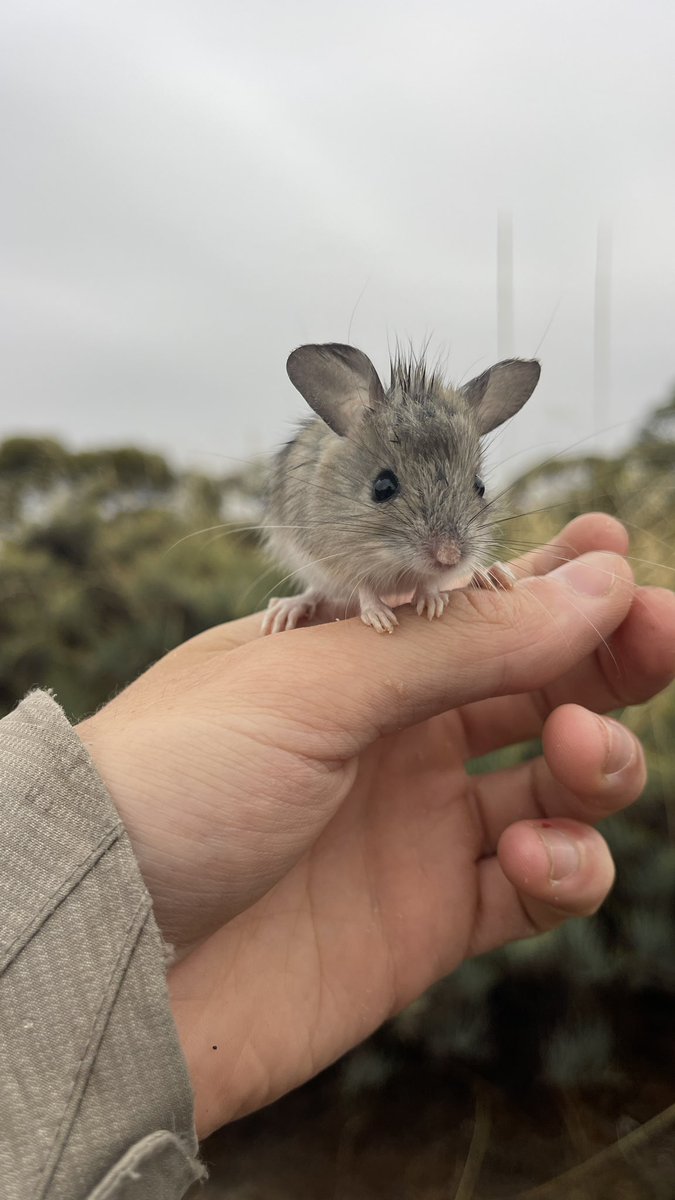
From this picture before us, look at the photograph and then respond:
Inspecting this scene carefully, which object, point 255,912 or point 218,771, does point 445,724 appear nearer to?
point 255,912

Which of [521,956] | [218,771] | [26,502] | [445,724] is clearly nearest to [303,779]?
[218,771]

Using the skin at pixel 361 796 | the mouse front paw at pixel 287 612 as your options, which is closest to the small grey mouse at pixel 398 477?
the skin at pixel 361 796

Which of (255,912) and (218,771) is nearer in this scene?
(218,771)

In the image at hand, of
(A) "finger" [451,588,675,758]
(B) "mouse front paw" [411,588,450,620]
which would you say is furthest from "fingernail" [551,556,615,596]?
(B) "mouse front paw" [411,588,450,620]

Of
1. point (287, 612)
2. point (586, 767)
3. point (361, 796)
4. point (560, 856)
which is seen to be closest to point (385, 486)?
point (287, 612)

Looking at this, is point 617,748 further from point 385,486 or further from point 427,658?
point 385,486
